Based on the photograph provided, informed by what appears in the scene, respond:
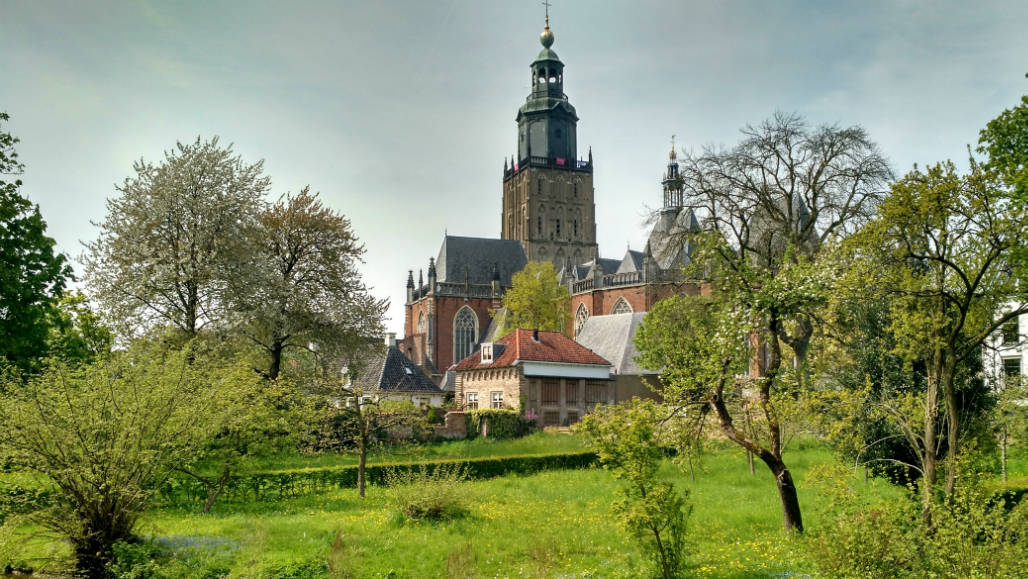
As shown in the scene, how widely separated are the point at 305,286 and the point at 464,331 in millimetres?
39657

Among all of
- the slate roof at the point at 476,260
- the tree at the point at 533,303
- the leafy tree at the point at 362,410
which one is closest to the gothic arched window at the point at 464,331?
the slate roof at the point at 476,260

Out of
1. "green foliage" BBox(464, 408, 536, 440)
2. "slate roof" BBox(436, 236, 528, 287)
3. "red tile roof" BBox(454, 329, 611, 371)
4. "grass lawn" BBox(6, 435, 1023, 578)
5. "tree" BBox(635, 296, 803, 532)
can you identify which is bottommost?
"grass lawn" BBox(6, 435, 1023, 578)

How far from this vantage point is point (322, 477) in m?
22.3

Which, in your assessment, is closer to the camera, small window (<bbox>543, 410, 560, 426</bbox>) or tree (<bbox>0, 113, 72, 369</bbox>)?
tree (<bbox>0, 113, 72, 369</bbox>)

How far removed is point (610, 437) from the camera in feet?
39.5

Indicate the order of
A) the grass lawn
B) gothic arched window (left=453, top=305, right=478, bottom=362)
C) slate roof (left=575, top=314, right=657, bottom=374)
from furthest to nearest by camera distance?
gothic arched window (left=453, top=305, right=478, bottom=362), slate roof (left=575, top=314, right=657, bottom=374), the grass lawn

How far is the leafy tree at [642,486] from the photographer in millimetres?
11562

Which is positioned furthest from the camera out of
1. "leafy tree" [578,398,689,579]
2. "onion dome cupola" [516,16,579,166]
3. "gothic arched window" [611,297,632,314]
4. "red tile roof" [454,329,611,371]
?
"onion dome cupola" [516,16,579,166]

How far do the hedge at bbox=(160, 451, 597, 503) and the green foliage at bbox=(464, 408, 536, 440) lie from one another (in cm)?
871

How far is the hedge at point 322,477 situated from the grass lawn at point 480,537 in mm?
775

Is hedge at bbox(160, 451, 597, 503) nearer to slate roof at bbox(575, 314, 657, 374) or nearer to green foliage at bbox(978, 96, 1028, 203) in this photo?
green foliage at bbox(978, 96, 1028, 203)

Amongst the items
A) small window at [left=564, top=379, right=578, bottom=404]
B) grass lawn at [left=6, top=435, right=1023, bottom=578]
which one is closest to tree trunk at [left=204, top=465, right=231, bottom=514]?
grass lawn at [left=6, top=435, right=1023, bottom=578]

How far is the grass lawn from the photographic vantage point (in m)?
12.6

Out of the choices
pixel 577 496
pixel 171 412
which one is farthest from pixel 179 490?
pixel 577 496
